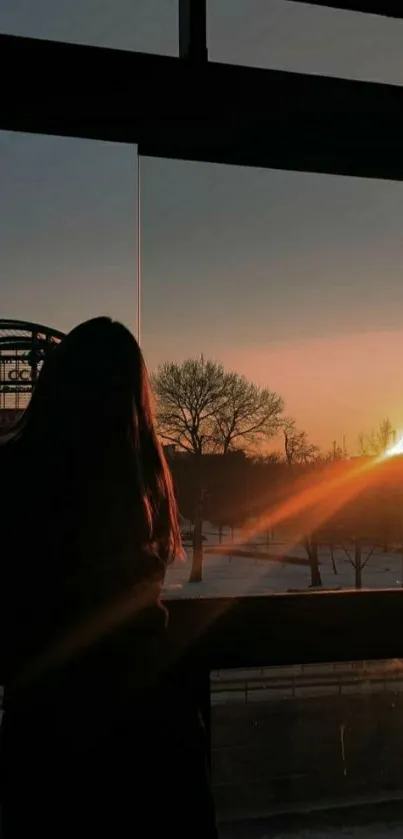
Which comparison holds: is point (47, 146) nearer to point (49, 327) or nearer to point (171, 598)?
point (49, 327)

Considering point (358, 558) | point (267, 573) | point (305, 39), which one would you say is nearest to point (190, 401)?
A: point (267, 573)

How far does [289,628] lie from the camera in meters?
1.33

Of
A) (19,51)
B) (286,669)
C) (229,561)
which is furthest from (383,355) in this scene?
(19,51)

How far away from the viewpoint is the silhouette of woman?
0.89 meters

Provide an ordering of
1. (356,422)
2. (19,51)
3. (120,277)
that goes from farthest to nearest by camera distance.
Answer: (356,422), (120,277), (19,51)

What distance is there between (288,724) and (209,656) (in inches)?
18.6

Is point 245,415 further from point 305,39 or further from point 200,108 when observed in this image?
point 305,39

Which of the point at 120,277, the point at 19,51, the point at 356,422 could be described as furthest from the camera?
the point at 356,422

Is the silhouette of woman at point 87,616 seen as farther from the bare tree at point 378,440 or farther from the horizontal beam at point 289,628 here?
the bare tree at point 378,440

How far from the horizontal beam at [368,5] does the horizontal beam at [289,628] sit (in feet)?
3.43

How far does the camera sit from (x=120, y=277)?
1.41 meters

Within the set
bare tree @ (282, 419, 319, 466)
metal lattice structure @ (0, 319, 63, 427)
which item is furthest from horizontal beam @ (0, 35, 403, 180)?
bare tree @ (282, 419, 319, 466)

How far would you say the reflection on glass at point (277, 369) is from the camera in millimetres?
1441

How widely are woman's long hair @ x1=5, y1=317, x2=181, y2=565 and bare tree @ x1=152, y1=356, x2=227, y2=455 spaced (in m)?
0.40
